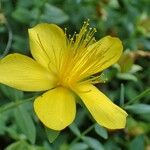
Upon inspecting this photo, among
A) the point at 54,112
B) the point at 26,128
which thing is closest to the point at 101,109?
the point at 54,112

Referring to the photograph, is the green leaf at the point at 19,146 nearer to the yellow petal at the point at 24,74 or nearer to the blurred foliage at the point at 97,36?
the blurred foliage at the point at 97,36

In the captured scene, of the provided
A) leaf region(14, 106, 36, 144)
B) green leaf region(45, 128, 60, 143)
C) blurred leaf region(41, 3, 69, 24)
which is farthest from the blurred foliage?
green leaf region(45, 128, 60, 143)

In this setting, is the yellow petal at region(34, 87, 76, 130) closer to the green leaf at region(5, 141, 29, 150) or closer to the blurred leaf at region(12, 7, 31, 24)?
the green leaf at region(5, 141, 29, 150)

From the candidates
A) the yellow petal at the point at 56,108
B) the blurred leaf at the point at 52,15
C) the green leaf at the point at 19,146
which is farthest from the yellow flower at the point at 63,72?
the blurred leaf at the point at 52,15

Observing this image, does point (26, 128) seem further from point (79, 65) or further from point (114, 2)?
point (114, 2)

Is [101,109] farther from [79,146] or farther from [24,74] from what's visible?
[79,146]

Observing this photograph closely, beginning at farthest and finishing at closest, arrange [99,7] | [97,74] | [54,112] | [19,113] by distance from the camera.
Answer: [99,7] → [19,113] → [97,74] → [54,112]
